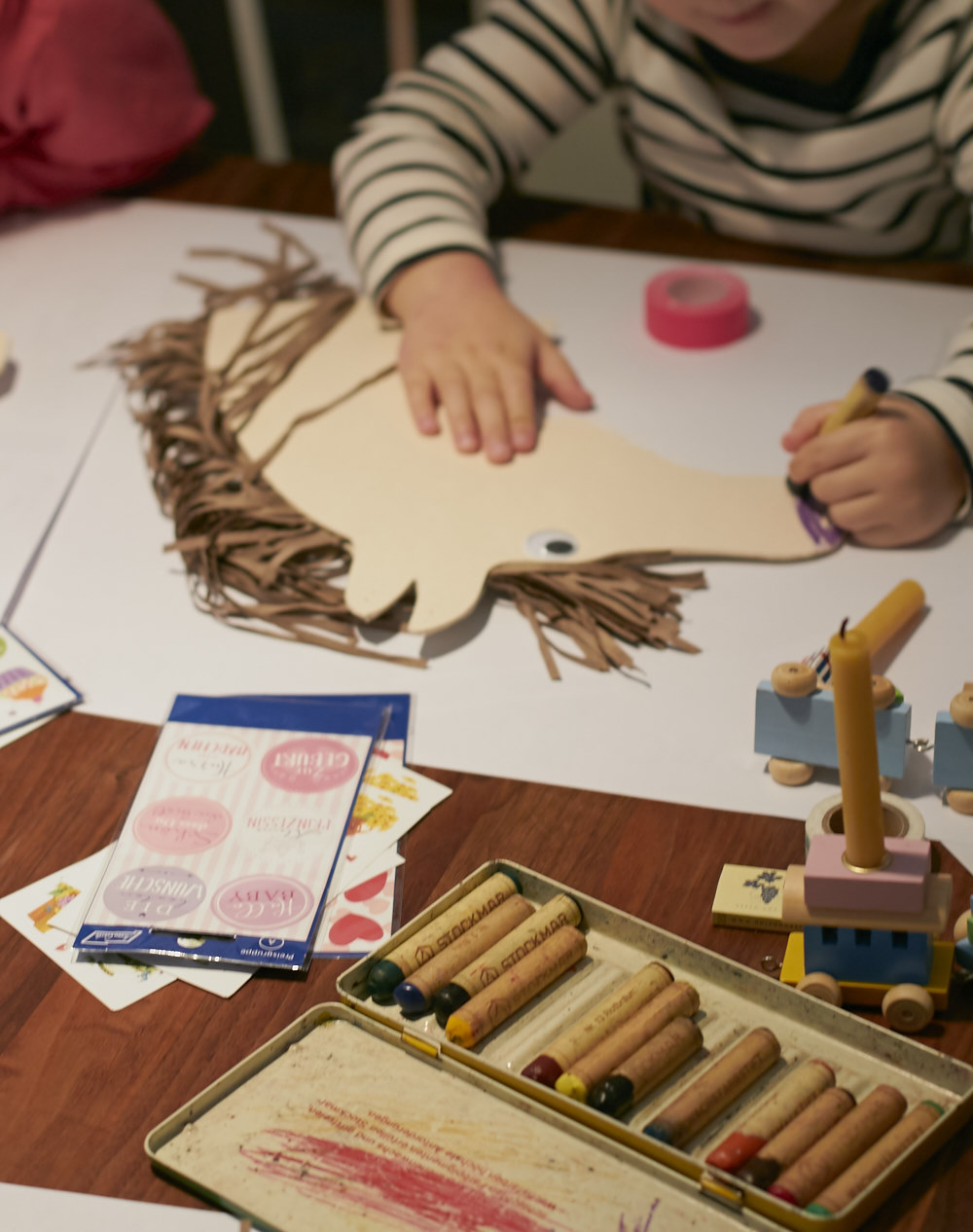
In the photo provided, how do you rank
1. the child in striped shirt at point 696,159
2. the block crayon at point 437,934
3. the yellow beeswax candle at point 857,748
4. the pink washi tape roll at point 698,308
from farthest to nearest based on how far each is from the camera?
the pink washi tape roll at point 698,308
the child in striped shirt at point 696,159
the block crayon at point 437,934
the yellow beeswax candle at point 857,748

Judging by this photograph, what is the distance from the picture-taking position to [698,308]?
1012 millimetres

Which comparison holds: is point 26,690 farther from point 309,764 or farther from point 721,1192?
point 721,1192

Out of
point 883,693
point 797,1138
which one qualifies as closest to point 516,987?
point 797,1138

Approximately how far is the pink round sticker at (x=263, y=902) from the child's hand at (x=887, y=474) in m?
0.41

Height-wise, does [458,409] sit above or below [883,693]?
above

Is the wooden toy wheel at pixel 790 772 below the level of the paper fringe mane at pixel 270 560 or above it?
below

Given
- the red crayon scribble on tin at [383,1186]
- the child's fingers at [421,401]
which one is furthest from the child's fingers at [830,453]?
the red crayon scribble on tin at [383,1186]

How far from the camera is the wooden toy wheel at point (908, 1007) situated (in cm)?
54

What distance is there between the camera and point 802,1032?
541 mm

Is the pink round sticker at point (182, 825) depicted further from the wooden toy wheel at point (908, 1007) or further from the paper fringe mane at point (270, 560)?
the wooden toy wheel at point (908, 1007)

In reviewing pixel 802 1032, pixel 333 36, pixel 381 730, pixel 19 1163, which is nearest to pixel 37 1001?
pixel 19 1163

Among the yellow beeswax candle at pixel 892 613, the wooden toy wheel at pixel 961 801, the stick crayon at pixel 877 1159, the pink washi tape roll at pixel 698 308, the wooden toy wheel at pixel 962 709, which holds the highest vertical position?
the pink washi tape roll at pixel 698 308

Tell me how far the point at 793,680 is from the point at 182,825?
305mm

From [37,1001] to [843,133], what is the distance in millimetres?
876
